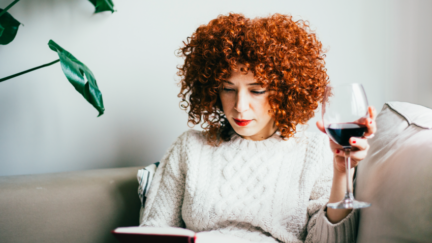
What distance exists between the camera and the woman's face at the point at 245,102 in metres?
0.99

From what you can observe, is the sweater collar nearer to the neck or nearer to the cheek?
the neck

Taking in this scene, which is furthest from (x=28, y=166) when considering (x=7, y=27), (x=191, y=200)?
(x=191, y=200)

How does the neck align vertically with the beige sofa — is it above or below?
above

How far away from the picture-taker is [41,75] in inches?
53.9

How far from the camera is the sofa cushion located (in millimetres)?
592

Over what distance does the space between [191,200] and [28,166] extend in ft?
2.63

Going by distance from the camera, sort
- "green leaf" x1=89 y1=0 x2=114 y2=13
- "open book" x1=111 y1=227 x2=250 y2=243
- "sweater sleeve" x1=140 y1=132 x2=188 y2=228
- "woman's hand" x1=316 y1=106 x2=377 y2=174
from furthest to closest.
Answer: "green leaf" x1=89 y1=0 x2=114 y2=13 → "sweater sleeve" x1=140 y1=132 x2=188 y2=228 → "woman's hand" x1=316 y1=106 x2=377 y2=174 → "open book" x1=111 y1=227 x2=250 y2=243

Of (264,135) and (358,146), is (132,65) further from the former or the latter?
(358,146)

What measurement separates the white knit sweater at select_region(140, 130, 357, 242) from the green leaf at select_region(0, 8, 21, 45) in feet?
2.43

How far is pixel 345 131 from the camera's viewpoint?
0.65 meters

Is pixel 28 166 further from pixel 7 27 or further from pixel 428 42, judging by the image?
pixel 428 42

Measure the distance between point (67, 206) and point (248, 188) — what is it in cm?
64

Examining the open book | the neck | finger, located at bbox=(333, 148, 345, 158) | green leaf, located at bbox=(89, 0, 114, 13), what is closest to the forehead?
the neck

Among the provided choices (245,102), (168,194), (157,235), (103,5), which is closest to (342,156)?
(245,102)
